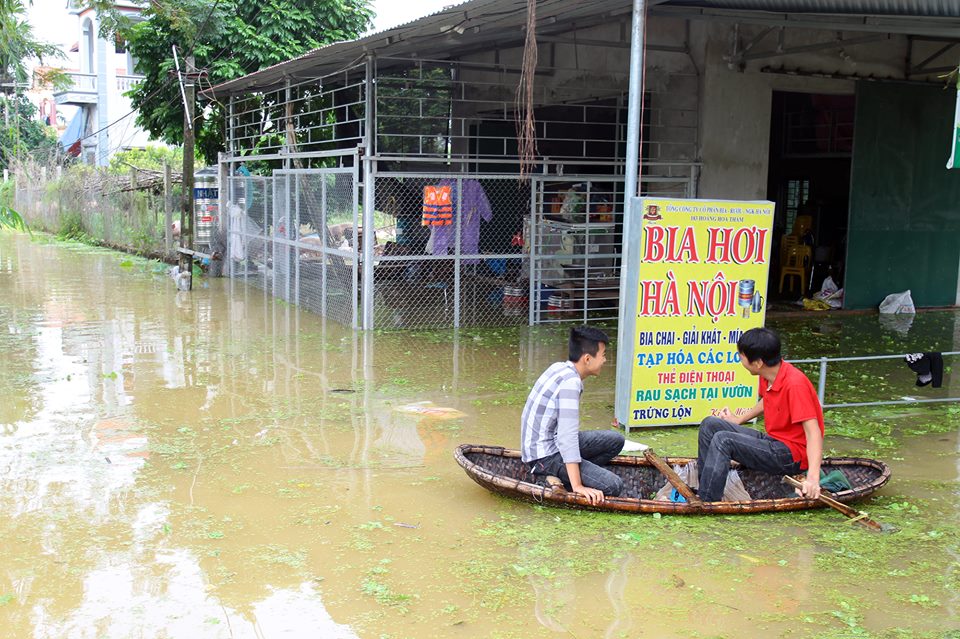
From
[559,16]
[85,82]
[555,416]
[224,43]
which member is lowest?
[555,416]

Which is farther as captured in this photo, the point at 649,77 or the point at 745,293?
the point at 649,77

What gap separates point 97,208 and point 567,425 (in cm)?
2755

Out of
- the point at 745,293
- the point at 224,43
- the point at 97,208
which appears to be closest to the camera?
the point at 745,293

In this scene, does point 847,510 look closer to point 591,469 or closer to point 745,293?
point 591,469

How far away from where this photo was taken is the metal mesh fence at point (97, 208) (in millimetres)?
24547

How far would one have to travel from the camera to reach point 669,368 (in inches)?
319

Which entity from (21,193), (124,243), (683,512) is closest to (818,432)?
(683,512)

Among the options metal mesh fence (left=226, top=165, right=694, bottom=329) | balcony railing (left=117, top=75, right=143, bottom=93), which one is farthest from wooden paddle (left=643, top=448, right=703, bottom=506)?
balcony railing (left=117, top=75, right=143, bottom=93)

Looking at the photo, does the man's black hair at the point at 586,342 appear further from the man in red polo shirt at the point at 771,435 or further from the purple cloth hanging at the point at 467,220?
the purple cloth hanging at the point at 467,220

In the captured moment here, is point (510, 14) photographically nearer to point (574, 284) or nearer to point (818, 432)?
point (574, 284)

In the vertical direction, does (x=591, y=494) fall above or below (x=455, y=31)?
below

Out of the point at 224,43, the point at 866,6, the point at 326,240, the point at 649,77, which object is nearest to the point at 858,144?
the point at 649,77

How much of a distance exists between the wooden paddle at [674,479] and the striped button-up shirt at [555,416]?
0.57 meters

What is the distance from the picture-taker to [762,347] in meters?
5.94
